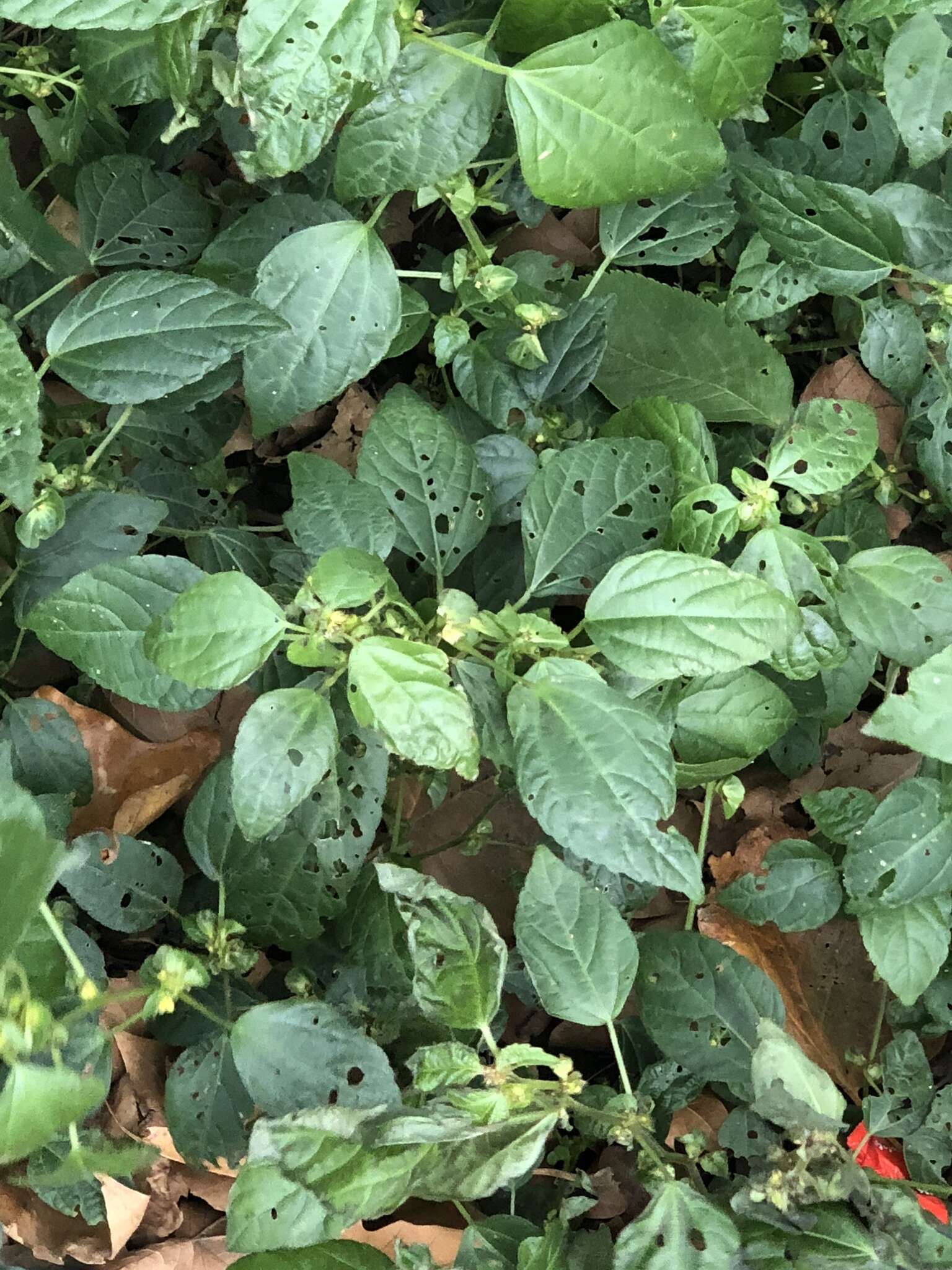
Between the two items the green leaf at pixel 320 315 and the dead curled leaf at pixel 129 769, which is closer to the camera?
the green leaf at pixel 320 315

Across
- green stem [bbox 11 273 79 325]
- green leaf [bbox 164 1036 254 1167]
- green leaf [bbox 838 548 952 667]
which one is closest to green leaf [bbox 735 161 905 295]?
green leaf [bbox 838 548 952 667]

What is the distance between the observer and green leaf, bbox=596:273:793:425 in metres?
1.38

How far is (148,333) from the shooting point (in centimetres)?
111

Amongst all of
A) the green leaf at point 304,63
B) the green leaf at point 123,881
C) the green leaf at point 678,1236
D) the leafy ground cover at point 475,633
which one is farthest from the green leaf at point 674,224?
the green leaf at point 678,1236

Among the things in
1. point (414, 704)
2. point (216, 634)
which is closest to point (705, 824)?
point (414, 704)

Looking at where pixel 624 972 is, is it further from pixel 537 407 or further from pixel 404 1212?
pixel 537 407

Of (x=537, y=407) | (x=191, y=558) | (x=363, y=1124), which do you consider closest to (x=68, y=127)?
(x=191, y=558)

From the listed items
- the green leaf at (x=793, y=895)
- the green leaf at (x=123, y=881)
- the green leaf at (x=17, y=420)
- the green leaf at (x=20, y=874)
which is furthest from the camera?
the green leaf at (x=793, y=895)

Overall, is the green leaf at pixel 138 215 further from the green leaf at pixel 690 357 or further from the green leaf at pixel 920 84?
the green leaf at pixel 920 84

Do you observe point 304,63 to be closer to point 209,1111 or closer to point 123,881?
point 123,881

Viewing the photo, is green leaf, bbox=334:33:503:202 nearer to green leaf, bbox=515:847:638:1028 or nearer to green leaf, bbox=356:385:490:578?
green leaf, bbox=356:385:490:578

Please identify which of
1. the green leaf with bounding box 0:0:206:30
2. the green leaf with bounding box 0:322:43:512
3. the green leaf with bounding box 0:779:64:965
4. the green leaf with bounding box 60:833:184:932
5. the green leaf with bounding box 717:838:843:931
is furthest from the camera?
the green leaf with bounding box 717:838:843:931

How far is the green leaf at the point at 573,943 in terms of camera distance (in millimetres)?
1114

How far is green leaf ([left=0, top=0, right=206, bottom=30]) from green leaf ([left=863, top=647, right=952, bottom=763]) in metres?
0.98
